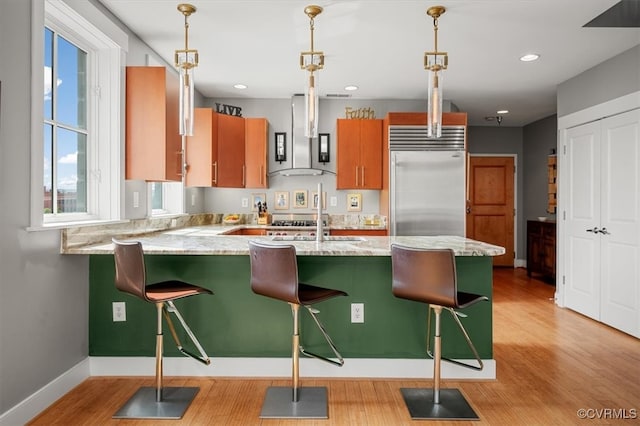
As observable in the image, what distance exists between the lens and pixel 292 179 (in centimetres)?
547

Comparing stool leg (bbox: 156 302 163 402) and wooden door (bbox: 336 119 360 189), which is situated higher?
wooden door (bbox: 336 119 360 189)

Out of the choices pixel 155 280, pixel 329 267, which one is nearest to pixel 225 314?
pixel 155 280

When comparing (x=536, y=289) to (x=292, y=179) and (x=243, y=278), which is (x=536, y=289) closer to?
(x=292, y=179)

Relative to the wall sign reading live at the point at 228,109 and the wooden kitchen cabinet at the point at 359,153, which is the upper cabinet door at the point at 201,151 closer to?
the wall sign reading live at the point at 228,109

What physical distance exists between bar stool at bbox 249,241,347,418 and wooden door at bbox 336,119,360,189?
8.96 feet

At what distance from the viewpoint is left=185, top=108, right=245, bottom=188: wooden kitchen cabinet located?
436 cm

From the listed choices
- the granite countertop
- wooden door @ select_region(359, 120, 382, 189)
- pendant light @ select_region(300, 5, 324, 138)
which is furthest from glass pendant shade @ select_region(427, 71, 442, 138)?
wooden door @ select_region(359, 120, 382, 189)

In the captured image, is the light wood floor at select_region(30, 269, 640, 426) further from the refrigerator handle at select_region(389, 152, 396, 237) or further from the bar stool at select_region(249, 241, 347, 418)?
the refrigerator handle at select_region(389, 152, 396, 237)

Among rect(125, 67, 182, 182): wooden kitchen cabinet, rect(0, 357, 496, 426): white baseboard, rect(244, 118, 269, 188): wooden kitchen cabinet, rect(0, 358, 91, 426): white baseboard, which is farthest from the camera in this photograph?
rect(244, 118, 269, 188): wooden kitchen cabinet

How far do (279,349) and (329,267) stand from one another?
0.64 metres

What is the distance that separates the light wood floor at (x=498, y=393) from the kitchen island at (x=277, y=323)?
3.9 inches

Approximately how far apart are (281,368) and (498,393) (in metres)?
1.36

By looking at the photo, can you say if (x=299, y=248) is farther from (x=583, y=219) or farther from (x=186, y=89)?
(x=583, y=219)

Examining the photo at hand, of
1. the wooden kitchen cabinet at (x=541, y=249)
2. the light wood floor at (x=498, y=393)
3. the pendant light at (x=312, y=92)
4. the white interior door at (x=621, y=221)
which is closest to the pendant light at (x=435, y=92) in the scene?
the pendant light at (x=312, y=92)
